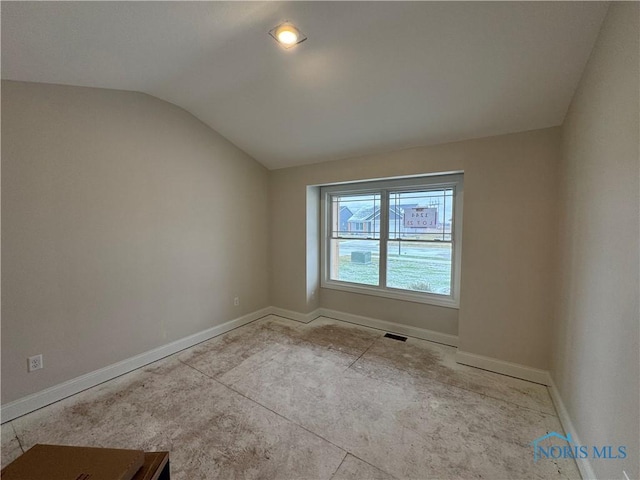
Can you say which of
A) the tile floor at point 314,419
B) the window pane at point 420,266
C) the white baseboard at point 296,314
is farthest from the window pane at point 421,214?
the white baseboard at point 296,314

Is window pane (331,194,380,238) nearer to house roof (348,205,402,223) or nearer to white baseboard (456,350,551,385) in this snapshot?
house roof (348,205,402,223)

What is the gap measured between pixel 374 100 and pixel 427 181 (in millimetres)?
1320

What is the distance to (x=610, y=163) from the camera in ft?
4.53

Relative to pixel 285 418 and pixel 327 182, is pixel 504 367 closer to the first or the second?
pixel 285 418

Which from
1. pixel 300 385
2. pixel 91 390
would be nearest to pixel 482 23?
pixel 300 385

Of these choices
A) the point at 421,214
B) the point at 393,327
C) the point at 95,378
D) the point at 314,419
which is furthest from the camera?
the point at 393,327

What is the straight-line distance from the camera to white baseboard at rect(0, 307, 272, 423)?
2.02m

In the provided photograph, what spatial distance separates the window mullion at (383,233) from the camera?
3705 millimetres


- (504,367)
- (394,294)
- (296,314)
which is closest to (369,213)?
(394,294)

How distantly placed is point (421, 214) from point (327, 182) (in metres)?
1.34

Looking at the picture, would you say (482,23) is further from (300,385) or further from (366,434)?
(300,385)

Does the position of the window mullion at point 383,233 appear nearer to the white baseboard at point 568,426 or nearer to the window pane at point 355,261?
the window pane at point 355,261

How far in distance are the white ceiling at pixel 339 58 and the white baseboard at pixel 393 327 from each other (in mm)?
2313

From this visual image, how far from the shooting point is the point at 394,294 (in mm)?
3619
